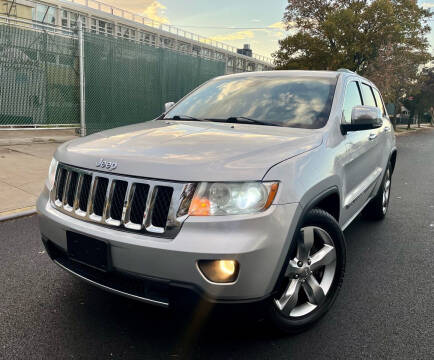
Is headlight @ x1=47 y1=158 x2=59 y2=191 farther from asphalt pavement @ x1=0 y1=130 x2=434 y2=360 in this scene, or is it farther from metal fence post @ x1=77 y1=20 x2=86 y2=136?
metal fence post @ x1=77 y1=20 x2=86 y2=136

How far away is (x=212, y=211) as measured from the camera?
6.68ft

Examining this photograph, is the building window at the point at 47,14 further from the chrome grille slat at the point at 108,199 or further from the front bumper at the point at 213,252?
the front bumper at the point at 213,252

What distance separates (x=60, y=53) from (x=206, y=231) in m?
9.81

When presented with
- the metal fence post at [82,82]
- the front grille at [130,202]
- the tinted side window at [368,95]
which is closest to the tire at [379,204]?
the tinted side window at [368,95]

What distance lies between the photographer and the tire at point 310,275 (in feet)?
7.77

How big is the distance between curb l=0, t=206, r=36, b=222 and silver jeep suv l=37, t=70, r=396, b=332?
7.67ft

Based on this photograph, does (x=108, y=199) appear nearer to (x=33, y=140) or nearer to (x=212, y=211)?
(x=212, y=211)

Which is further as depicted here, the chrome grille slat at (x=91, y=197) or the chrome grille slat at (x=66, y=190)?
the chrome grille slat at (x=66, y=190)

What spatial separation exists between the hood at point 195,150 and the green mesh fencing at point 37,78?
775 cm

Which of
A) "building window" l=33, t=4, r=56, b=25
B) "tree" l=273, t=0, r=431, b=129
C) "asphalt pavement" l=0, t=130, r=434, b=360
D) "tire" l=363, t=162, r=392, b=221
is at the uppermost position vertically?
"building window" l=33, t=4, r=56, b=25

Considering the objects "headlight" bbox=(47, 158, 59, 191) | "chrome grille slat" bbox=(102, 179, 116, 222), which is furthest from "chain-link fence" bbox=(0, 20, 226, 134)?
"chrome grille slat" bbox=(102, 179, 116, 222)

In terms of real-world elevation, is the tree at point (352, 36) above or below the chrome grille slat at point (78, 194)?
Answer: above

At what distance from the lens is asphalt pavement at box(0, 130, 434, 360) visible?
2328 millimetres

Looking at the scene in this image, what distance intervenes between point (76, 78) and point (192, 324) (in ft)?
31.4
